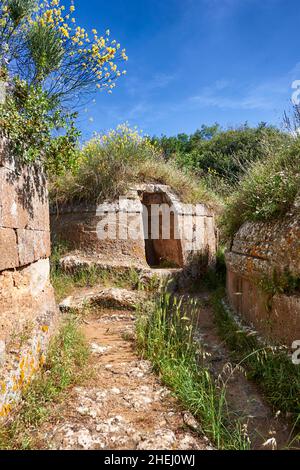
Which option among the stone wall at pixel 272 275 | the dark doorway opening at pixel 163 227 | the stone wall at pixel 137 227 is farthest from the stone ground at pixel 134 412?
the dark doorway opening at pixel 163 227

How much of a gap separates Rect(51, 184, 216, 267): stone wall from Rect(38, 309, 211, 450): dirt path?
3.44 meters

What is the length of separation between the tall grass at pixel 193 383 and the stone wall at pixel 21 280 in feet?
3.86

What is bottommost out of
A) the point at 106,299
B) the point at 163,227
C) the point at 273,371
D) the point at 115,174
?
the point at 273,371

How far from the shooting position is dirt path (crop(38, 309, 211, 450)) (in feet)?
7.18

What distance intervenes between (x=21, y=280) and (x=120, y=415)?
5.36ft

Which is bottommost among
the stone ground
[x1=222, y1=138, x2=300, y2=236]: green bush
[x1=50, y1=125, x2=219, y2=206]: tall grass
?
the stone ground

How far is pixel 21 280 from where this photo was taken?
324cm

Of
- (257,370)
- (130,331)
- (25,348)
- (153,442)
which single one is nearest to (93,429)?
(153,442)

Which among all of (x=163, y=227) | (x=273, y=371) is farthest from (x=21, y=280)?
(x=163, y=227)

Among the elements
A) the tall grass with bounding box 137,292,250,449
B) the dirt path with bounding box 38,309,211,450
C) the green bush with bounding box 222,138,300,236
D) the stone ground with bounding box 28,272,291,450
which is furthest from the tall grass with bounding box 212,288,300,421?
the green bush with bounding box 222,138,300,236

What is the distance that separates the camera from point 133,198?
7.04 metres

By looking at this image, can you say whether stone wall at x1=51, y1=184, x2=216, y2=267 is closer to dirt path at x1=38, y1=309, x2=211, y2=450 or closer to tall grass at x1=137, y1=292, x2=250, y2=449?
tall grass at x1=137, y1=292, x2=250, y2=449

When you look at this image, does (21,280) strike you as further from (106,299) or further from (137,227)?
(137,227)

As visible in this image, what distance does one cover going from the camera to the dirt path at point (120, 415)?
7.18 feet
